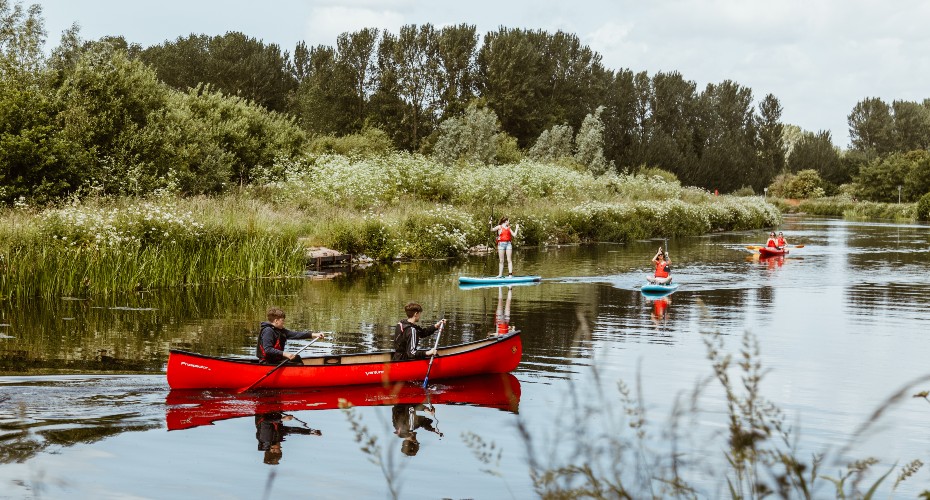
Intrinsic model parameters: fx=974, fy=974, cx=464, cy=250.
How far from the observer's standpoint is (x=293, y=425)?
11.1 m

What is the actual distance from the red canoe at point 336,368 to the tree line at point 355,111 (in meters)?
19.3

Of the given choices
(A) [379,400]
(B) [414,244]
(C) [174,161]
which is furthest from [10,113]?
(A) [379,400]

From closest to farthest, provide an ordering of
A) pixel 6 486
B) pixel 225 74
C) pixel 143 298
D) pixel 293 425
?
1. pixel 6 486
2. pixel 293 425
3. pixel 143 298
4. pixel 225 74

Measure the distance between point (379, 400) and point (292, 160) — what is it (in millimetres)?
38777

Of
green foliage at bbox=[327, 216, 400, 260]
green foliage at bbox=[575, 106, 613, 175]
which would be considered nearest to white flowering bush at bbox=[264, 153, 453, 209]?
green foliage at bbox=[327, 216, 400, 260]

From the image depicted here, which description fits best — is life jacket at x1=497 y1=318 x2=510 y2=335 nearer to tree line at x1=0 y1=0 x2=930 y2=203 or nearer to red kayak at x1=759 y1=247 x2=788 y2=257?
tree line at x1=0 y1=0 x2=930 y2=203

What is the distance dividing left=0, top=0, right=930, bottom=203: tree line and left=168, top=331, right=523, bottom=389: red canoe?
19306 millimetres

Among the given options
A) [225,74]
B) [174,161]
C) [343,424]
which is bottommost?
[343,424]

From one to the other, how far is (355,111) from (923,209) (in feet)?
169

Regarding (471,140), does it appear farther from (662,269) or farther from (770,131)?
(770,131)

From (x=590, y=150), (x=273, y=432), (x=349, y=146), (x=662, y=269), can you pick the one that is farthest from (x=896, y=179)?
(x=273, y=432)

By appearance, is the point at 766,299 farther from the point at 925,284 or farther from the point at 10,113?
the point at 10,113

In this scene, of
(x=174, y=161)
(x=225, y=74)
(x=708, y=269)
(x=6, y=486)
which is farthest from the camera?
(x=225, y=74)

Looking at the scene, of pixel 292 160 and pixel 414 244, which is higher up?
pixel 292 160
